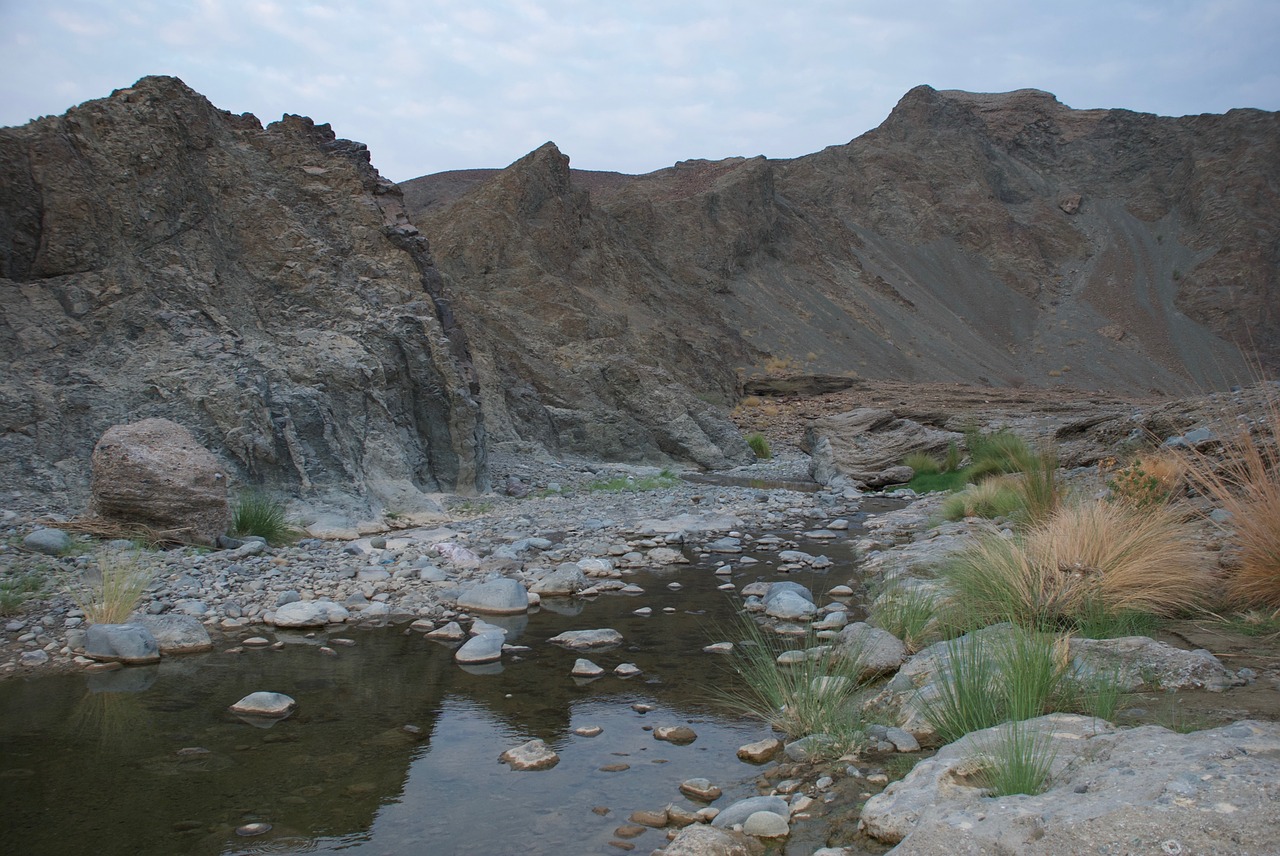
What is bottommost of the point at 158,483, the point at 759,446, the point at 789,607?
the point at 759,446

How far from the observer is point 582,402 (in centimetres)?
2241

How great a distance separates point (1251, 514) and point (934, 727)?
2280mm

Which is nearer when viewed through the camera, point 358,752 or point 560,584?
point 358,752

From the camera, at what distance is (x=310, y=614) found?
659 centimetres

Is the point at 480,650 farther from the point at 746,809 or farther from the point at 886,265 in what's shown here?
the point at 886,265

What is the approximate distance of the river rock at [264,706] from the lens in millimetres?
4648

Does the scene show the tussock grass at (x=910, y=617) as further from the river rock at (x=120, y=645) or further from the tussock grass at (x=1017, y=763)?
the river rock at (x=120, y=645)

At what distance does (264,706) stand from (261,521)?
4806 mm

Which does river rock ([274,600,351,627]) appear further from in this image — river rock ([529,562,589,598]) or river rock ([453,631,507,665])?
river rock ([529,562,589,598])

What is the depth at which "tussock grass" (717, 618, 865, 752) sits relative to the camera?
3.97 metres

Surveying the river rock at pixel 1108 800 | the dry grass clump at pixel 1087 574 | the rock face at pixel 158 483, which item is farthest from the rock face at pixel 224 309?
the river rock at pixel 1108 800

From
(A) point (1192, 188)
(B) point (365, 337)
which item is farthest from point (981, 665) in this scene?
(A) point (1192, 188)

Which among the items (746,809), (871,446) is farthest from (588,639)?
(871,446)

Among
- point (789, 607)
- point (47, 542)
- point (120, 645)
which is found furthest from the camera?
point (47, 542)
